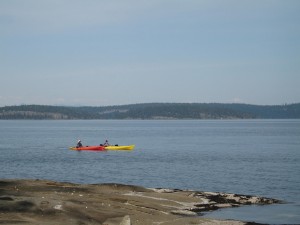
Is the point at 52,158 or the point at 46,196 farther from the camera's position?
the point at 52,158

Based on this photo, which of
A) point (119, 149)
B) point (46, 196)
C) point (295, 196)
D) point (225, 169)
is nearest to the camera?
point (46, 196)

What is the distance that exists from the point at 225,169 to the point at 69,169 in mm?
22426

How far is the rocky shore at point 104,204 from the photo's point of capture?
1129 inches

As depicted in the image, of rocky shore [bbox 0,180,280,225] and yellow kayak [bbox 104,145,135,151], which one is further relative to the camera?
yellow kayak [bbox 104,145,135,151]

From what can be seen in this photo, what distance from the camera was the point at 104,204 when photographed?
112 feet

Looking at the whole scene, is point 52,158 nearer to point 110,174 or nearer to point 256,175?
point 110,174

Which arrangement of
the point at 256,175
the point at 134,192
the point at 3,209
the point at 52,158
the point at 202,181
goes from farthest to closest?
the point at 52,158
the point at 256,175
the point at 202,181
the point at 134,192
the point at 3,209

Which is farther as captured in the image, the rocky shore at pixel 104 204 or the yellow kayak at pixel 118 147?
the yellow kayak at pixel 118 147

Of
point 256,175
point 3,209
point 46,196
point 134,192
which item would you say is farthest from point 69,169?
point 3,209

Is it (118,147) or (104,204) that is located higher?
(104,204)

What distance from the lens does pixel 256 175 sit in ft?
213

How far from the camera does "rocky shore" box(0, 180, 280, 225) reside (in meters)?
28.7

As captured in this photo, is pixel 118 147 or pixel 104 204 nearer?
pixel 104 204

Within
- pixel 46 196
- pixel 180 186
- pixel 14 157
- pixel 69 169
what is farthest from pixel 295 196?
pixel 14 157
